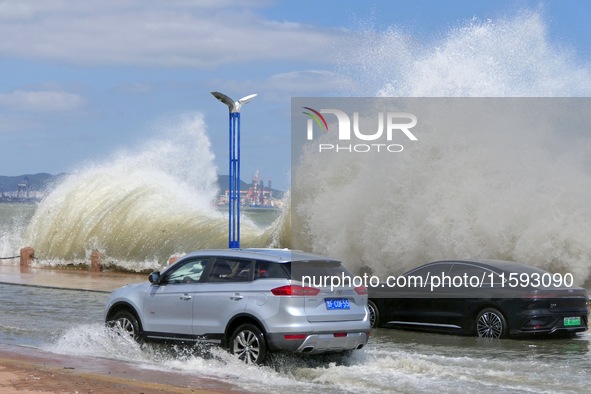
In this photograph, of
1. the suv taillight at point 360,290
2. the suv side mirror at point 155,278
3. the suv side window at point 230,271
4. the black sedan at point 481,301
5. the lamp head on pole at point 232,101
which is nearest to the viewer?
the suv side window at point 230,271

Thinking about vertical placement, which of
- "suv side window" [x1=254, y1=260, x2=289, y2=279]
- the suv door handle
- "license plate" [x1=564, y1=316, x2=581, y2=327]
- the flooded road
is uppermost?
"suv side window" [x1=254, y1=260, x2=289, y2=279]

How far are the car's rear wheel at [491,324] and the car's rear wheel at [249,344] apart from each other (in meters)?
5.11

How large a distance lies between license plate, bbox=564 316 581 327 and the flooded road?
347 mm

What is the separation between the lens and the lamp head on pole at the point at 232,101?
23938 millimetres

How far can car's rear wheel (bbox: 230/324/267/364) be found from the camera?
11.6 metres

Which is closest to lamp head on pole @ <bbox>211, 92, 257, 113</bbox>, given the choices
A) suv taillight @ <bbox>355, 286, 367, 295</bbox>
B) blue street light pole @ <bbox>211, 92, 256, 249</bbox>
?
blue street light pole @ <bbox>211, 92, 256, 249</bbox>

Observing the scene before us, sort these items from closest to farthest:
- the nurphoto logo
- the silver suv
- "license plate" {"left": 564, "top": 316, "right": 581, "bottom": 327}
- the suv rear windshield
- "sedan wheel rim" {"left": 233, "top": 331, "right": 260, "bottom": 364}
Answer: the silver suv, "sedan wheel rim" {"left": 233, "top": 331, "right": 260, "bottom": 364}, the suv rear windshield, "license plate" {"left": 564, "top": 316, "right": 581, "bottom": 327}, the nurphoto logo

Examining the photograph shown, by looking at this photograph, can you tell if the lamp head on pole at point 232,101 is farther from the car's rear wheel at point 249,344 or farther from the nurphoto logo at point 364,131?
the car's rear wheel at point 249,344

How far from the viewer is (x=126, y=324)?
13438 mm

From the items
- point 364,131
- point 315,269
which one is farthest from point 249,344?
point 364,131

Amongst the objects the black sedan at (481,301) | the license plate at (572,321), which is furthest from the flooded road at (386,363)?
the license plate at (572,321)

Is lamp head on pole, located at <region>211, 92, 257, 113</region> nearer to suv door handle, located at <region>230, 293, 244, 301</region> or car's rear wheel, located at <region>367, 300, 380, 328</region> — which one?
car's rear wheel, located at <region>367, 300, 380, 328</region>

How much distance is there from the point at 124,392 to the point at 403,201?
1632 cm

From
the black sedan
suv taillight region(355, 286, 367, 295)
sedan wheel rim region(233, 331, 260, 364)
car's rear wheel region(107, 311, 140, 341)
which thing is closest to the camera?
sedan wheel rim region(233, 331, 260, 364)
